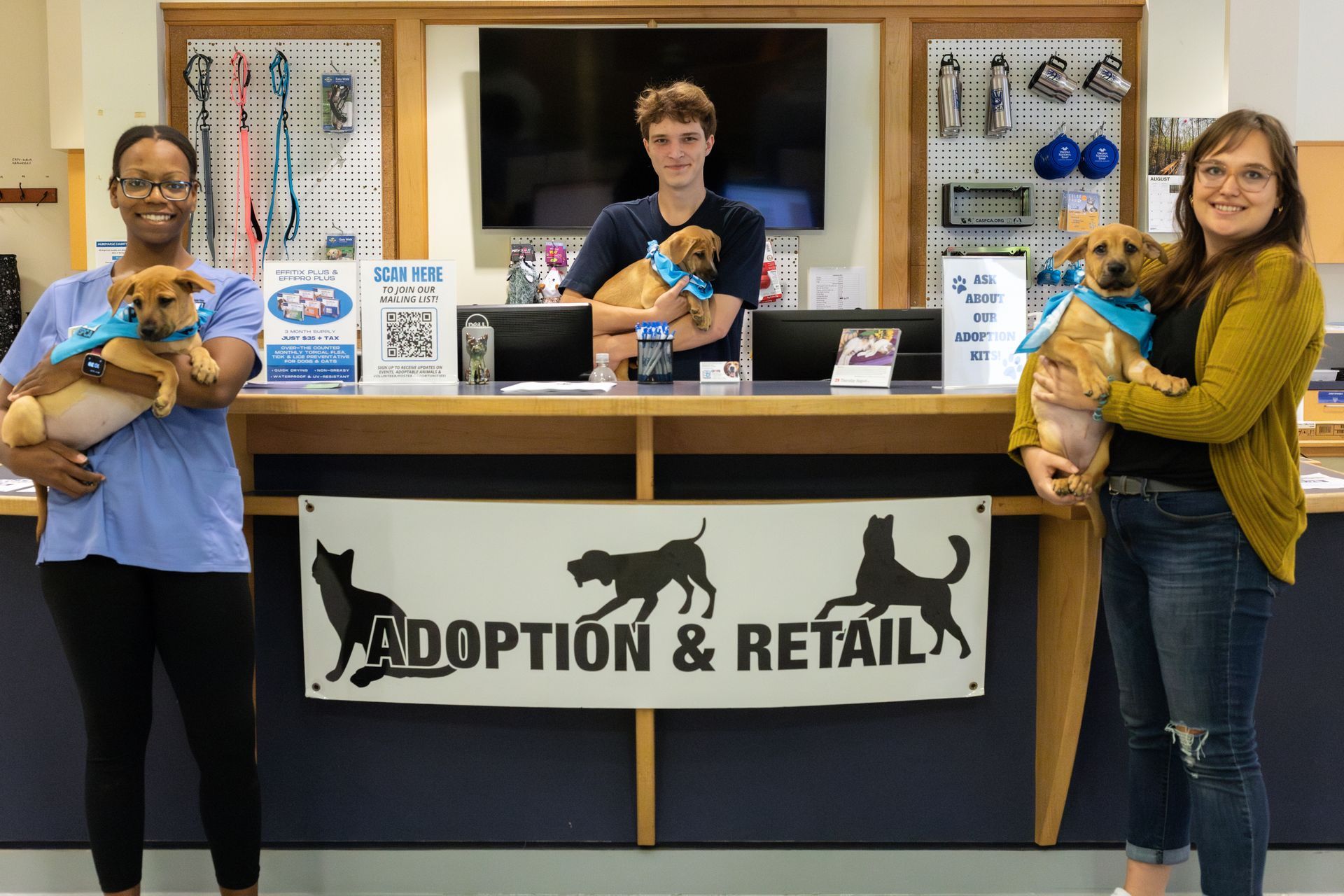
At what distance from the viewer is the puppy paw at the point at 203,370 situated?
5.30 feet

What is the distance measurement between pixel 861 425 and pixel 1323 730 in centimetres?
115

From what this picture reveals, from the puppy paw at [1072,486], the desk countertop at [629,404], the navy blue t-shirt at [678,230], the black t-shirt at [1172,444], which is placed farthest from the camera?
the navy blue t-shirt at [678,230]

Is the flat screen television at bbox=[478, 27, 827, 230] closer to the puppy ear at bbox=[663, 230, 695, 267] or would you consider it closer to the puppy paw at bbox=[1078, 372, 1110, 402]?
the puppy ear at bbox=[663, 230, 695, 267]

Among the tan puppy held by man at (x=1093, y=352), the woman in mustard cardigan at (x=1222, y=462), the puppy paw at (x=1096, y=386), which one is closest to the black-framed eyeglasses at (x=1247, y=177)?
the woman in mustard cardigan at (x=1222, y=462)

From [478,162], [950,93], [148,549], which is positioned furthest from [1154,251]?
[478,162]

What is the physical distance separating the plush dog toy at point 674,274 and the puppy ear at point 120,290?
63.8 inches

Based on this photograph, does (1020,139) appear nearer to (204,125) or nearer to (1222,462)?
(1222,462)

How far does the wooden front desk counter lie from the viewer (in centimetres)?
199

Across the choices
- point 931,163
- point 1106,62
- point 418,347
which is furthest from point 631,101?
point 418,347

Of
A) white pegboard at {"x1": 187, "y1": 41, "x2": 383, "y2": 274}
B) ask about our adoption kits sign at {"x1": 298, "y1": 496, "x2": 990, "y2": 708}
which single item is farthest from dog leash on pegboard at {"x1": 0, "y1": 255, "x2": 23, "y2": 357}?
ask about our adoption kits sign at {"x1": 298, "y1": 496, "x2": 990, "y2": 708}

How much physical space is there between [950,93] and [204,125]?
3318mm

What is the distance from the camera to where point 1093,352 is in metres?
1.65

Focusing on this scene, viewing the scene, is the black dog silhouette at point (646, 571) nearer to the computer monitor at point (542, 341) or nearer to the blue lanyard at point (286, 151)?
the computer monitor at point (542, 341)

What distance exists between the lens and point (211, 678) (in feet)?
5.54
